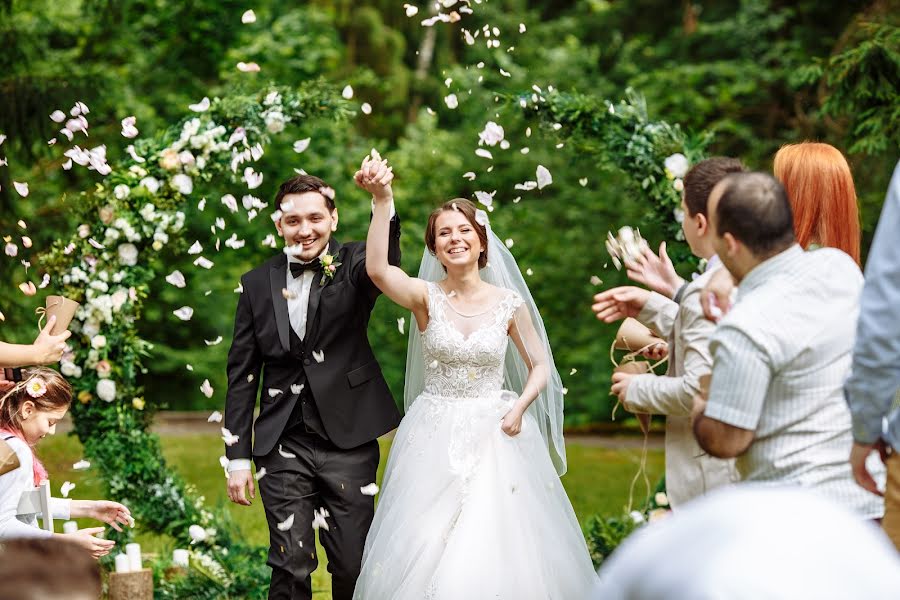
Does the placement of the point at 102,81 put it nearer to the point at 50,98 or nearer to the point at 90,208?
the point at 50,98

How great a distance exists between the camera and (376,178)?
184 inches

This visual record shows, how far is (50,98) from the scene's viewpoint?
9.28m

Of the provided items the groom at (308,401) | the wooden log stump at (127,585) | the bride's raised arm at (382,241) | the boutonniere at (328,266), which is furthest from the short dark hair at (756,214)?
the wooden log stump at (127,585)

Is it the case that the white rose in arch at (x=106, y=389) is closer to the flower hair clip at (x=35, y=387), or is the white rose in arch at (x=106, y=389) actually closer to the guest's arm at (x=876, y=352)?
the flower hair clip at (x=35, y=387)

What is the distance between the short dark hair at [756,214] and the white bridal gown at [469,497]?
207 cm

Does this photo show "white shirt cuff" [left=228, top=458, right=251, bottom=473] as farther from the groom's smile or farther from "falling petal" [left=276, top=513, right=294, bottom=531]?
the groom's smile

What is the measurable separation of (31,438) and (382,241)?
158 cm

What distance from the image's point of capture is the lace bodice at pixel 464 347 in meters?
4.94

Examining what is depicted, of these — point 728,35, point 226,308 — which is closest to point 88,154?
point 226,308

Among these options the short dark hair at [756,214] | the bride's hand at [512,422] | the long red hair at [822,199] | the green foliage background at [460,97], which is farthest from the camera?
the green foliage background at [460,97]

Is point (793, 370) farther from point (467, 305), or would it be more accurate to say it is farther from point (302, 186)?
point (302, 186)

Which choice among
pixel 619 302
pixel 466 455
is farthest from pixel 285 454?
pixel 619 302

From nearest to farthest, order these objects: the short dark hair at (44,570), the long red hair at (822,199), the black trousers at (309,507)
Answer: the short dark hair at (44,570), the long red hair at (822,199), the black trousers at (309,507)

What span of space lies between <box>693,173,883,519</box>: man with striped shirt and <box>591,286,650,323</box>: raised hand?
0.80 meters
